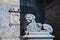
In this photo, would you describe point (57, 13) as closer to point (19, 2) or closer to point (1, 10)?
point (19, 2)

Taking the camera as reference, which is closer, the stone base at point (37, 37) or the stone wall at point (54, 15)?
the stone base at point (37, 37)

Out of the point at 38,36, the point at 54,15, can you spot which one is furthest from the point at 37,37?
the point at 54,15

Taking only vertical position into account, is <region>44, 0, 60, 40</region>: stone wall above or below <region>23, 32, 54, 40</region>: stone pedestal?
above

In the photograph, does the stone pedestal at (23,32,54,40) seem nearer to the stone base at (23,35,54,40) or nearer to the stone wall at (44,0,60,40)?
the stone base at (23,35,54,40)

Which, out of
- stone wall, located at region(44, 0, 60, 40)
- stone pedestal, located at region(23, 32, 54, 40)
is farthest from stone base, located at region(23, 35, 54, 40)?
stone wall, located at region(44, 0, 60, 40)

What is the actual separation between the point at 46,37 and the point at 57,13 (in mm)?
748

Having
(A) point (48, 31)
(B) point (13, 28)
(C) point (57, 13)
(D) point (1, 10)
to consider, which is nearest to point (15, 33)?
(B) point (13, 28)

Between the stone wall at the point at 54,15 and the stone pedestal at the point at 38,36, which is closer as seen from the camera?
the stone pedestal at the point at 38,36

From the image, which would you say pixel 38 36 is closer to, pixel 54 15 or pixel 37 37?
pixel 37 37

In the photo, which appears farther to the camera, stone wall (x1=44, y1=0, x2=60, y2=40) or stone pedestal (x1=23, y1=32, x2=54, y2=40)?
stone wall (x1=44, y1=0, x2=60, y2=40)

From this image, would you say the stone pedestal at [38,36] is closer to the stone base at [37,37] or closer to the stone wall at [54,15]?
the stone base at [37,37]

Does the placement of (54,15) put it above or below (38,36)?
above

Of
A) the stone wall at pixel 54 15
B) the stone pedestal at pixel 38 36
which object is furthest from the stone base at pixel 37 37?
the stone wall at pixel 54 15

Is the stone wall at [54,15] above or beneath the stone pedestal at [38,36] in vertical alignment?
above
